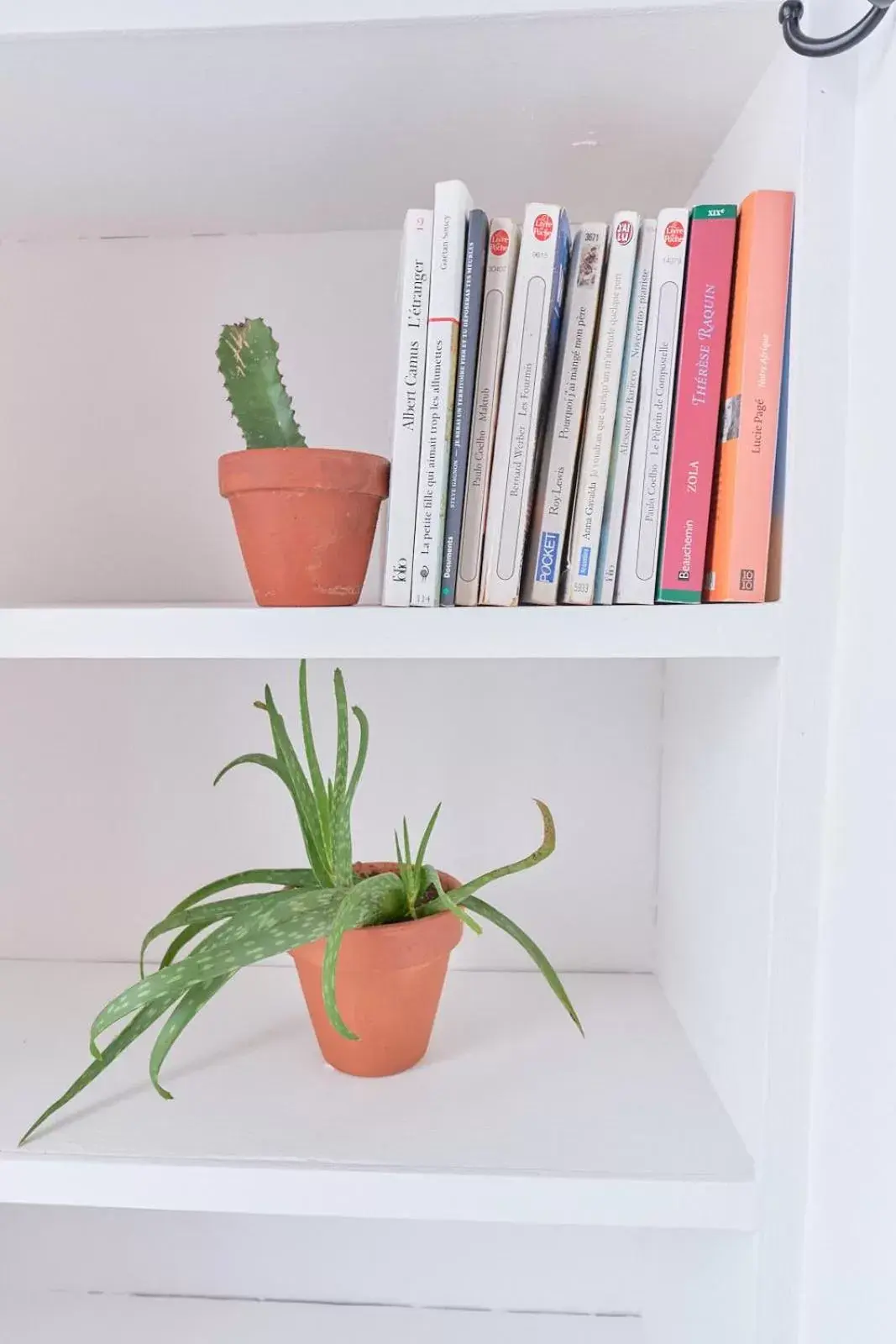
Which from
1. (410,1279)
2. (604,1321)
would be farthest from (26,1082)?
(604,1321)

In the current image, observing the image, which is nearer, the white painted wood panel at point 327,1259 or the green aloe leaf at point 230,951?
the green aloe leaf at point 230,951

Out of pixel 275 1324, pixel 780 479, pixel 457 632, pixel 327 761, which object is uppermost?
pixel 780 479

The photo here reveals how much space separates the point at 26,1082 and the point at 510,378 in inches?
25.8

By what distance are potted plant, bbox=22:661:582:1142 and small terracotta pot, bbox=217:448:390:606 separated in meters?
0.08

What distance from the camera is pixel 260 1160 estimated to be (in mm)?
634

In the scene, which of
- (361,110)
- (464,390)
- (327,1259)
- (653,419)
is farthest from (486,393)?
(327,1259)

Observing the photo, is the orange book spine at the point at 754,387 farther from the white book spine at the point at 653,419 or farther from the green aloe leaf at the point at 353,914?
the green aloe leaf at the point at 353,914

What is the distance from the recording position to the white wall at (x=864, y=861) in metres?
0.52

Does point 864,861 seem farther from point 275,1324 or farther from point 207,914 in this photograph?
point 275,1324

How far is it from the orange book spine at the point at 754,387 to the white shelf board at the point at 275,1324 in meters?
0.80

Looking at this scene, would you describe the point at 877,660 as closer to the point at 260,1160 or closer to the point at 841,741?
the point at 841,741

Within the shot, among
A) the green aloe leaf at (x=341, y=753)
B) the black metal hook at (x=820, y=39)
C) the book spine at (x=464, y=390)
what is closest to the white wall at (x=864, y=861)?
the black metal hook at (x=820, y=39)

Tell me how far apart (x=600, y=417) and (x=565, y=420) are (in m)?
0.02

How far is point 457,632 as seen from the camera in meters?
0.61
